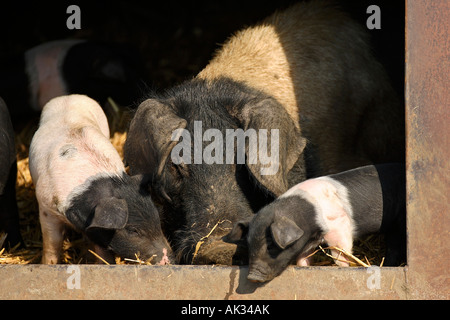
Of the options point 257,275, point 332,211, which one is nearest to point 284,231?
point 257,275

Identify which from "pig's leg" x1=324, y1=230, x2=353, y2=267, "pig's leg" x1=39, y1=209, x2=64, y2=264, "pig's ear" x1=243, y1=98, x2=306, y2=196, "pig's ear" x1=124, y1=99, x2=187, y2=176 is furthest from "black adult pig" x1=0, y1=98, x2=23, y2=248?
"pig's leg" x1=324, y1=230, x2=353, y2=267

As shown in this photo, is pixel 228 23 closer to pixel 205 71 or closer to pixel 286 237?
pixel 205 71

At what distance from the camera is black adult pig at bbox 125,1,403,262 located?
3623mm

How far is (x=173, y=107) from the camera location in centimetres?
394

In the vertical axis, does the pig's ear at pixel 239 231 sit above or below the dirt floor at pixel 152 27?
below

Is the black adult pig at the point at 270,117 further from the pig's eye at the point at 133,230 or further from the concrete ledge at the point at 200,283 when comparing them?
the concrete ledge at the point at 200,283

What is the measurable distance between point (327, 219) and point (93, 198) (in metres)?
1.11

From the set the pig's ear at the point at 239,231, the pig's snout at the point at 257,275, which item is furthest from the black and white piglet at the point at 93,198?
the pig's snout at the point at 257,275

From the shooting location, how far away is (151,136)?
3.78 meters

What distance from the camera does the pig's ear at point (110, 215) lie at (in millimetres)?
3369

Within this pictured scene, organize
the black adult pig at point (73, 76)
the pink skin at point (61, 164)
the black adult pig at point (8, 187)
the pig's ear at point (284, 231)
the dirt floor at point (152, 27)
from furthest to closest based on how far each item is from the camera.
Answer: the dirt floor at point (152, 27), the black adult pig at point (73, 76), the black adult pig at point (8, 187), the pink skin at point (61, 164), the pig's ear at point (284, 231)

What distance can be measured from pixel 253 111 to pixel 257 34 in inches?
36.7

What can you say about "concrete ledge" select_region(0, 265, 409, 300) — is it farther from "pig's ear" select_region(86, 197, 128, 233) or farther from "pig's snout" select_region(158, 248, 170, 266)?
"pig's snout" select_region(158, 248, 170, 266)
